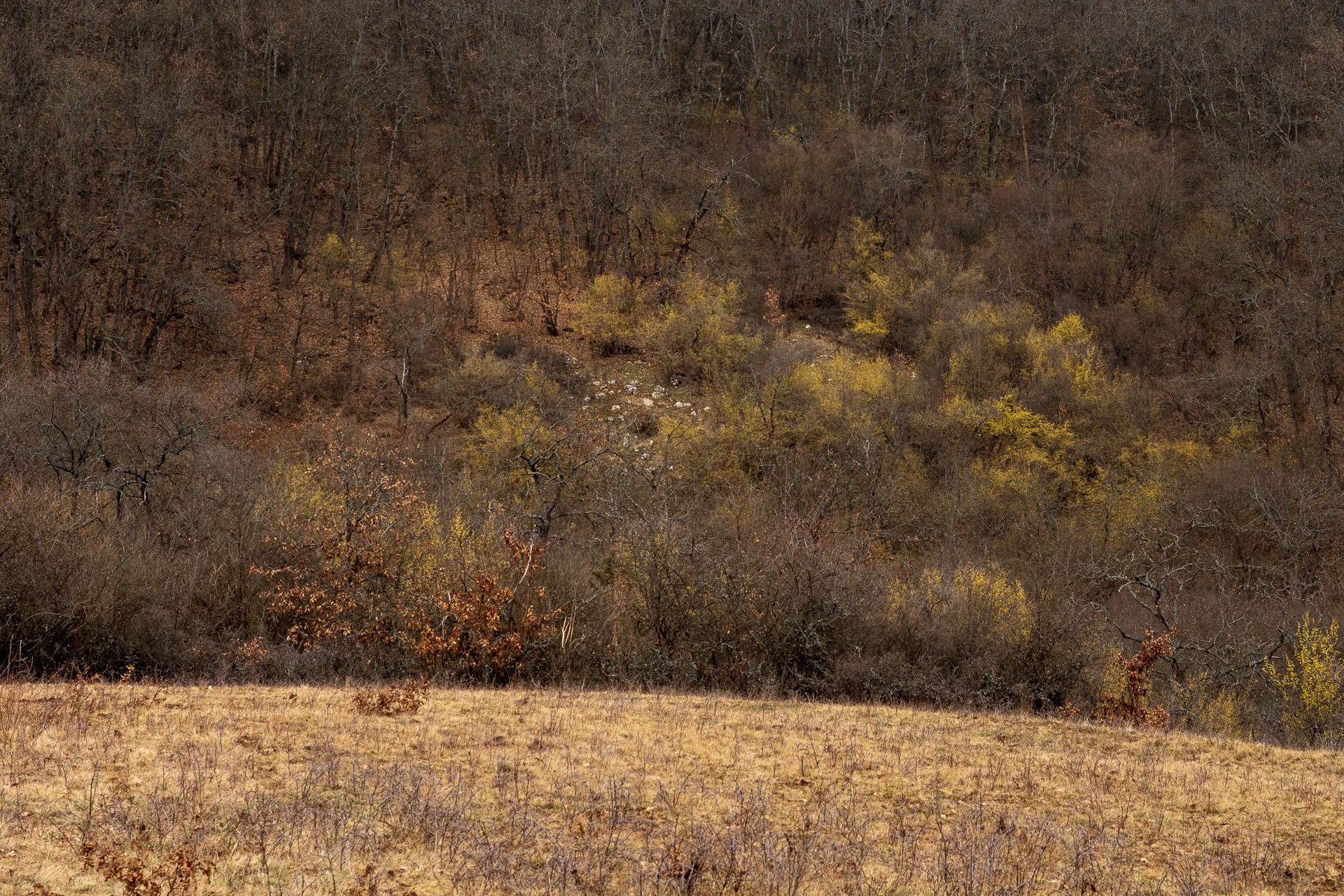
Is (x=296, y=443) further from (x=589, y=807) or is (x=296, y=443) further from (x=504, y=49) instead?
(x=589, y=807)

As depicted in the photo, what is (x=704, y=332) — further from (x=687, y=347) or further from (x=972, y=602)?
(x=972, y=602)

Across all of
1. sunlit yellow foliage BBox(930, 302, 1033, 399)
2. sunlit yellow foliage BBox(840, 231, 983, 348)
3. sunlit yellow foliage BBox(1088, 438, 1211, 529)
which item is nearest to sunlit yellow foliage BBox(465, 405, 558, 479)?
sunlit yellow foliage BBox(840, 231, 983, 348)

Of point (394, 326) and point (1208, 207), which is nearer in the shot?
point (394, 326)

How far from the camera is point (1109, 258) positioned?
5319 centimetres

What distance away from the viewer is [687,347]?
1892 inches

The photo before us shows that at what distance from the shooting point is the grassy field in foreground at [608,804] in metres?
7.30

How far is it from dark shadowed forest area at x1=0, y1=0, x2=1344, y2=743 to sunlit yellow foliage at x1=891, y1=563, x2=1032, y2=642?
0.27 meters

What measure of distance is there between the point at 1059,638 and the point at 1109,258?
126 ft

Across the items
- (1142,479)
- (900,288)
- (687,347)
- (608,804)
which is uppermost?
(608,804)

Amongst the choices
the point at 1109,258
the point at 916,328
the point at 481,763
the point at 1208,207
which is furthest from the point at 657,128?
the point at 481,763

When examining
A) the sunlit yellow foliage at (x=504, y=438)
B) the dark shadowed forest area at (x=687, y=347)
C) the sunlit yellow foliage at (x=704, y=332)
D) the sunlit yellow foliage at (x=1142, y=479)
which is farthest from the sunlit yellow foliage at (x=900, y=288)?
the sunlit yellow foliage at (x=504, y=438)

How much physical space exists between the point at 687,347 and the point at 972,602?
27.4 meters

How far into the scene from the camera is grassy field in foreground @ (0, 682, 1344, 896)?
23.9 ft

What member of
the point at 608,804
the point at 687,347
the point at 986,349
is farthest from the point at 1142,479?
the point at 608,804
